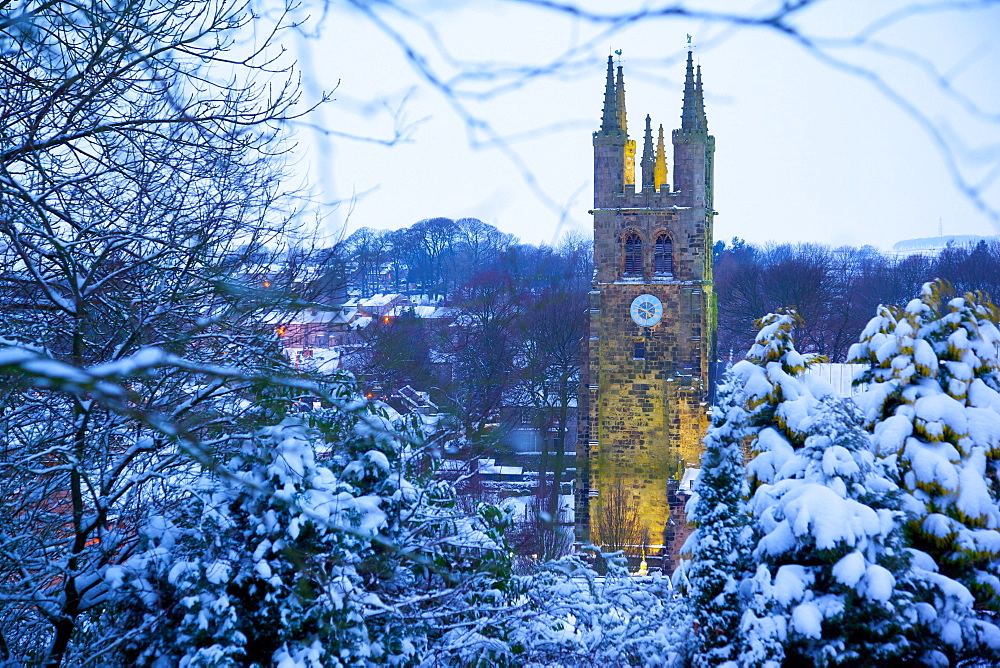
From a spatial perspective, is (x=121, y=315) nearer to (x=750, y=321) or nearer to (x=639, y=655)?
(x=639, y=655)

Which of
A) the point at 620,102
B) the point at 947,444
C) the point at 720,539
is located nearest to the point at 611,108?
the point at 620,102

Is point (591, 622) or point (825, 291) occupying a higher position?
point (825, 291)

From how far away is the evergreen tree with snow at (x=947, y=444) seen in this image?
7.32 metres

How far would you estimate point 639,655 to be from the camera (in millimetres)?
8922

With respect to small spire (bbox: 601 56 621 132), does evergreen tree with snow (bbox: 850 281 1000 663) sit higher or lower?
lower

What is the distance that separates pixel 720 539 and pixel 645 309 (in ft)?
42.7

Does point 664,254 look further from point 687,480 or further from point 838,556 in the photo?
point 838,556

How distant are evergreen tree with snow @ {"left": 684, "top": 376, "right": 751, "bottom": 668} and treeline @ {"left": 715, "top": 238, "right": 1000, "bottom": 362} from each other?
21.2 m

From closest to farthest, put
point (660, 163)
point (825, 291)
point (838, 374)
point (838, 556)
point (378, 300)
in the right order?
point (378, 300)
point (838, 556)
point (838, 374)
point (660, 163)
point (825, 291)

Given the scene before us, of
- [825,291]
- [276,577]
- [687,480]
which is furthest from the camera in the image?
[825,291]

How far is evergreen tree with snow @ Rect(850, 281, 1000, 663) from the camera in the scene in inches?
288

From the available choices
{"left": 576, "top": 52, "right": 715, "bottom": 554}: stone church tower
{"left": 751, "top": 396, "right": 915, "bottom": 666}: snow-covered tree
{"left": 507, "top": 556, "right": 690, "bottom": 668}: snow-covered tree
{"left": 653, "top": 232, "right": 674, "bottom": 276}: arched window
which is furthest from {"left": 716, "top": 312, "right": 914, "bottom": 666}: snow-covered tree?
{"left": 653, "top": 232, "right": 674, "bottom": 276}: arched window

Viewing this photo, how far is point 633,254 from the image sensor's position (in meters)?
21.4

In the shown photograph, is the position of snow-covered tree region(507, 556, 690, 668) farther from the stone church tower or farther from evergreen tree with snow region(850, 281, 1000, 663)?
the stone church tower
